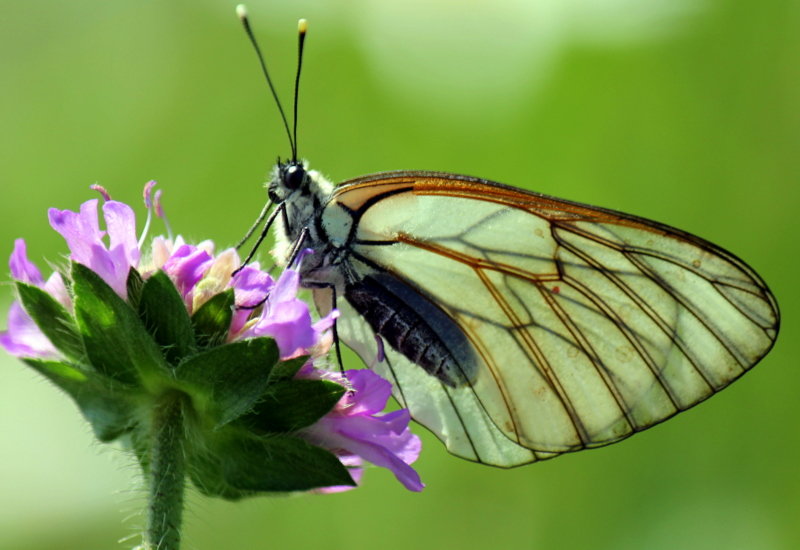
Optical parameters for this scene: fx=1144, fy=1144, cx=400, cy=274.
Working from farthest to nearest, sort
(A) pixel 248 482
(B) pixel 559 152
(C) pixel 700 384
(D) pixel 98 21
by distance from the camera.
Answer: (D) pixel 98 21 → (B) pixel 559 152 → (C) pixel 700 384 → (A) pixel 248 482

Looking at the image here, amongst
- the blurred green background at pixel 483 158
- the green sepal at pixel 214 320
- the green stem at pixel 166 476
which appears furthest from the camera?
the blurred green background at pixel 483 158

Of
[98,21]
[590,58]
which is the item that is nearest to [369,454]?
[590,58]

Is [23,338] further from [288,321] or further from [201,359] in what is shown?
[288,321]

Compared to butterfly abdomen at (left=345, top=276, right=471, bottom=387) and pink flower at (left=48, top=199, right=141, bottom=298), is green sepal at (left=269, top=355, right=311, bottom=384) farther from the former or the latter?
butterfly abdomen at (left=345, top=276, right=471, bottom=387)

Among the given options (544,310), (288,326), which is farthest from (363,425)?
(544,310)

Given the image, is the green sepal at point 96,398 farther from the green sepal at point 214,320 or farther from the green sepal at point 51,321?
the green sepal at point 214,320

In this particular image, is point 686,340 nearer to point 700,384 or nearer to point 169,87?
point 700,384

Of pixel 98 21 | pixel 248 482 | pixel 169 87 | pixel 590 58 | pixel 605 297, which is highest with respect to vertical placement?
pixel 98 21

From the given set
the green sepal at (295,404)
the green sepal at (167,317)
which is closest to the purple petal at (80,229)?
the green sepal at (167,317)
